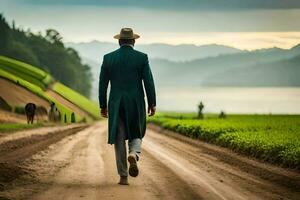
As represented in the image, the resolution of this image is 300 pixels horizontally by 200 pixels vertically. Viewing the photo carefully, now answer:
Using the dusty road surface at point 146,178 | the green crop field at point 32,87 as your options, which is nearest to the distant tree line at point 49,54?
the green crop field at point 32,87

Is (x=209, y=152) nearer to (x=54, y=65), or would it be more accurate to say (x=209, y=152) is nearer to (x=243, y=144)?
(x=243, y=144)

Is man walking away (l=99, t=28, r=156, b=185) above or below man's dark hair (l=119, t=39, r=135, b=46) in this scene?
below

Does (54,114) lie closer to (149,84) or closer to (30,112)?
(30,112)

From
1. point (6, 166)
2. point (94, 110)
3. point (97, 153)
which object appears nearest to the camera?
point (6, 166)

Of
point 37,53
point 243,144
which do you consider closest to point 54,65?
point 37,53

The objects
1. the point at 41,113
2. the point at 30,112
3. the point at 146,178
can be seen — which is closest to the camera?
the point at 146,178

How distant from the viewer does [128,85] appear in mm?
11875

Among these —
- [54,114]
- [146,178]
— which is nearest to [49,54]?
[54,114]

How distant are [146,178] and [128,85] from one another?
1721 mm

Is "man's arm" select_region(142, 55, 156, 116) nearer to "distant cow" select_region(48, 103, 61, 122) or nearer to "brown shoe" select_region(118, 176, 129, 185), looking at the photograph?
"brown shoe" select_region(118, 176, 129, 185)

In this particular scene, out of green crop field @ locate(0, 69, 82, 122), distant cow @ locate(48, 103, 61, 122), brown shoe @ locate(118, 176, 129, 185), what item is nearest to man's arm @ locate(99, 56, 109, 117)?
brown shoe @ locate(118, 176, 129, 185)

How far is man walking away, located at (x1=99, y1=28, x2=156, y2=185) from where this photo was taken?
38.8 feet

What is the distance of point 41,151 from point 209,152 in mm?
4871

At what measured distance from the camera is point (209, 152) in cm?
2012
